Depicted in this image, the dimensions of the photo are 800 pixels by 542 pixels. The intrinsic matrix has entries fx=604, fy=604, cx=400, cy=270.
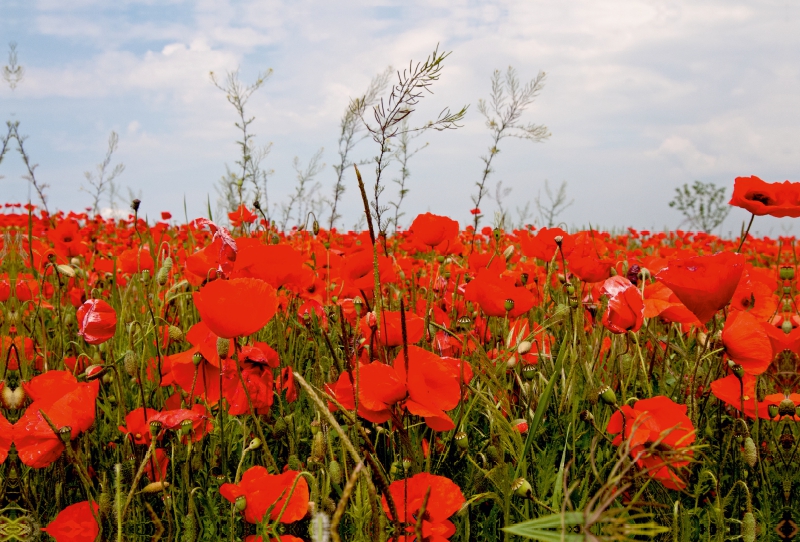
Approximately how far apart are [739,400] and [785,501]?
1.12ft

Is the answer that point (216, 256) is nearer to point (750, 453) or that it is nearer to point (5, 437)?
point (5, 437)

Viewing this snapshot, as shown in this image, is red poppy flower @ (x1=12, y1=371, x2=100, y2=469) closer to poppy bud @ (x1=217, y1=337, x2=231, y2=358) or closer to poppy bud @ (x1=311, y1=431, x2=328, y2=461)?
poppy bud @ (x1=217, y1=337, x2=231, y2=358)

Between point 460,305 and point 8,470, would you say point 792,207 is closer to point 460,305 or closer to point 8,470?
point 460,305

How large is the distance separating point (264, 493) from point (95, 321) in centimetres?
69

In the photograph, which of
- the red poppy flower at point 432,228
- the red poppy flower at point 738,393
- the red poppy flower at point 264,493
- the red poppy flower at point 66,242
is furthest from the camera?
the red poppy flower at point 66,242

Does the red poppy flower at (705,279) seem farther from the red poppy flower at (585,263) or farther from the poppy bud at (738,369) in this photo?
the red poppy flower at (585,263)

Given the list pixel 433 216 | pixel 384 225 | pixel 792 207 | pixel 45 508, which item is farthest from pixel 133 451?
pixel 792 207

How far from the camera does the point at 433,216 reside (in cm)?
229

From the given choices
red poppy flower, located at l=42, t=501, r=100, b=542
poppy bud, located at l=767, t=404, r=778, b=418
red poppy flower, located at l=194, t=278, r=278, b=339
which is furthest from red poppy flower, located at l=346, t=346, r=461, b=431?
poppy bud, located at l=767, t=404, r=778, b=418

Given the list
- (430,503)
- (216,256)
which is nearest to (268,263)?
(216,256)

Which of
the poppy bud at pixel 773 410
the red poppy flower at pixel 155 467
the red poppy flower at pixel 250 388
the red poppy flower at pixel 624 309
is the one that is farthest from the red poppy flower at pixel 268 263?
the poppy bud at pixel 773 410

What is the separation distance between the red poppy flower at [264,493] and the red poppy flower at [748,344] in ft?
3.37

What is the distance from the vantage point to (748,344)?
1407mm

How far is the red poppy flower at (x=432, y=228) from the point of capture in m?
2.27
